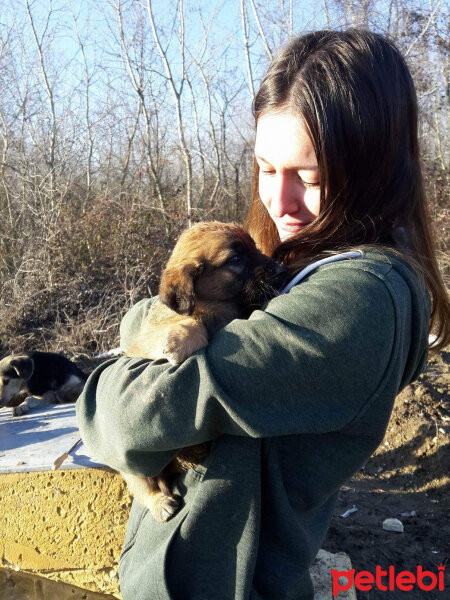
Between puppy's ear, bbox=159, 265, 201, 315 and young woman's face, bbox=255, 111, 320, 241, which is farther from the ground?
young woman's face, bbox=255, 111, 320, 241

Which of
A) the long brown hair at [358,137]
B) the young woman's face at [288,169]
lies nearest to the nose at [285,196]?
the young woman's face at [288,169]

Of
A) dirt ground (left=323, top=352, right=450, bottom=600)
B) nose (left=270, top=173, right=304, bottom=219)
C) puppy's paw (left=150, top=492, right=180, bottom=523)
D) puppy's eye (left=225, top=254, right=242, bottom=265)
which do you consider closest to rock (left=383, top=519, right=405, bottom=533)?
dirt ground (left=323, top=352, right=450, bottom=600)

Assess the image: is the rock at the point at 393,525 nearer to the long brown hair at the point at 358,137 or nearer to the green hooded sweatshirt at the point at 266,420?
the green hooded sweatshirt at the point at 266,420

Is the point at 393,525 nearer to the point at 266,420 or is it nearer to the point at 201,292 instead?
the point at 201,292

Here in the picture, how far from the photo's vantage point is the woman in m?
1.37

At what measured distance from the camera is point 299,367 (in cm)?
135

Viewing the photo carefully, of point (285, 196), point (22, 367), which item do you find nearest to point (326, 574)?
point (285, 196)

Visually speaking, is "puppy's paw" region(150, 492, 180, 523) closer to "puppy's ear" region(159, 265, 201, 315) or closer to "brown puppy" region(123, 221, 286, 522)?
"brown puppy" region(123, 221, 286, 522)

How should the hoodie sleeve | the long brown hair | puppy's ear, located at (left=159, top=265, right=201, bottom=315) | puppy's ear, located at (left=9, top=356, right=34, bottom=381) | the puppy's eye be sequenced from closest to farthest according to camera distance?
1. the hoodie sleeve
2. the long brown hair
3. puppy's ear, located at (left=159, top=265, right=201, bottom=315)
4. the puppy's eye
5. puppy's ear, located at (left=9, top=356, right=34, bottom=381)

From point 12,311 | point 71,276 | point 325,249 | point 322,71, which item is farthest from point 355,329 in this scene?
point 71,276

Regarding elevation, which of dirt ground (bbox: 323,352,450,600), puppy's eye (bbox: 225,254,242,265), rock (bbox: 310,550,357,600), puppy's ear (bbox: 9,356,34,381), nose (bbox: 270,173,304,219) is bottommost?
dirt ground (bbox: 323,352,450,600)

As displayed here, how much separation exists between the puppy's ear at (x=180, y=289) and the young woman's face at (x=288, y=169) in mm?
558

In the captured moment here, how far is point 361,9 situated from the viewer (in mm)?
14516

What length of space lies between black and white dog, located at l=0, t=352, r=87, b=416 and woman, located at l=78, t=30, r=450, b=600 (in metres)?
4.83
